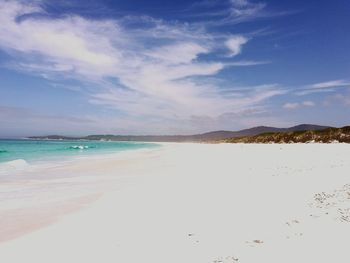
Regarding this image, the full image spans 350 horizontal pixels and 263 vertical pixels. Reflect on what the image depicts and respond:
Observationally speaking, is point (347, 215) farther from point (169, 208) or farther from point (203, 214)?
point (169, 208)

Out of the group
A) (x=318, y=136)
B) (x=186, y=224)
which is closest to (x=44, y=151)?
(x=318, y=136)

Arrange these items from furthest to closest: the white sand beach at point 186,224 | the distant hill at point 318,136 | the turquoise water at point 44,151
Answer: the distant hill at point 318,136
the turquoise water at point 44,151
the white sand beach at point 186,224

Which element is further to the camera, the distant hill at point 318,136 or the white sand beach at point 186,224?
the distant hill at point 318,136

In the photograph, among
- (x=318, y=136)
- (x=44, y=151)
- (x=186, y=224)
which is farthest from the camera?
(x=44, y=151)

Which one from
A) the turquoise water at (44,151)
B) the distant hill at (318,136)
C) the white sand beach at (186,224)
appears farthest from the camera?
the distant hill at (318,136)

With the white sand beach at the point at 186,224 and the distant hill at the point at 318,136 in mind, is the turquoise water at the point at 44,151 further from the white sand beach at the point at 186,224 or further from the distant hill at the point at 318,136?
the distant hill at the point at 318,136

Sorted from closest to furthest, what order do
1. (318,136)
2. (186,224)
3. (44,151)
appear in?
(186,224), (318,136), (44,151)

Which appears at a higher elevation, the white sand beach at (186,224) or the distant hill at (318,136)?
the distant hill at (318,136)

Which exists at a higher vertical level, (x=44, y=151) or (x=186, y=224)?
(x=44, y=151)

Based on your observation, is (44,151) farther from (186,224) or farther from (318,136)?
(186,224)

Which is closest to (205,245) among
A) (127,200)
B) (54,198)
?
(127,200)

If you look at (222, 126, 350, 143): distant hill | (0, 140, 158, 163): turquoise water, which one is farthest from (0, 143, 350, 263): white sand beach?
(222, 126, 350, 143): distant hill

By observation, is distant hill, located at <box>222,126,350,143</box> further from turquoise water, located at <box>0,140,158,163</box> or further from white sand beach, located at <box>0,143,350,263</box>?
white sand beach, located at <box>0,143,350,263</box>

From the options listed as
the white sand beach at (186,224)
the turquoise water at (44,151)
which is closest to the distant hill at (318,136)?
the turquoise water at (44,151)
